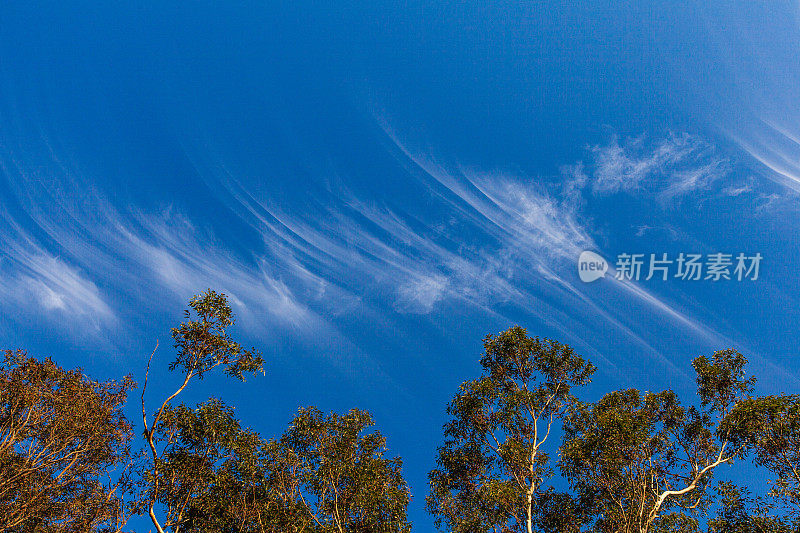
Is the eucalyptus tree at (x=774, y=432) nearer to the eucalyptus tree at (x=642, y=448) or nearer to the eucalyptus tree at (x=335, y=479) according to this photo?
the eucalyptus tree at (x=642, y=448)

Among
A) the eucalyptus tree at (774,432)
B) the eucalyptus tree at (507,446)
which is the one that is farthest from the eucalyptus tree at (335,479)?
the eucalyptus tree at (774,432)

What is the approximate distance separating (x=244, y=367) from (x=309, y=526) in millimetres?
8029

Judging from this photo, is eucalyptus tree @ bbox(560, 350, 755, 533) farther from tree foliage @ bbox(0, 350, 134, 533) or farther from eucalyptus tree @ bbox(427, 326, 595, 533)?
tree foliage @ bbox(0, 350, 134, 533)

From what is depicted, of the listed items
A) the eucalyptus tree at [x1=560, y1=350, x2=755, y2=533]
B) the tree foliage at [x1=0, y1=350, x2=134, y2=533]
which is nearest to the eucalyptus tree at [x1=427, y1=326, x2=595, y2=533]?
the eucalyptus tree at [x1=560, y1=350, x2=755, y2=533]

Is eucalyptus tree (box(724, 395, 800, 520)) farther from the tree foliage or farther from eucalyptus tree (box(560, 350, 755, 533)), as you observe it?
the tree foliage

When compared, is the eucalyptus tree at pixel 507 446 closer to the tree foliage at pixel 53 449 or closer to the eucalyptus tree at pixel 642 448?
the eucalyptus tree at pixel 642 448

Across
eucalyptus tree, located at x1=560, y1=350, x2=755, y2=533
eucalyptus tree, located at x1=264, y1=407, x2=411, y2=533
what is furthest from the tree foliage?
eucalyptus tree, located at x1=560, y1=350, x2=755, y2=533

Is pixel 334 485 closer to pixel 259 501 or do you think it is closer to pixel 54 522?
pixel 259 501

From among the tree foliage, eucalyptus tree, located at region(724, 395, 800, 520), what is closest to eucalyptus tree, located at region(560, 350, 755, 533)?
eucalyptus tree, located at region(724, 395, 800, 520)

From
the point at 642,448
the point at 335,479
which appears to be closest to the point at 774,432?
the point at 642,448

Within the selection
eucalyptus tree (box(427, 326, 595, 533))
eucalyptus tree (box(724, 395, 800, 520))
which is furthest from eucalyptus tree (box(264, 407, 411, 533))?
eucalyptus tree (box(724, 395, 800, 520))

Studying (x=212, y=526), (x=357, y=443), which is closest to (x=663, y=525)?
(x=357, y=443)

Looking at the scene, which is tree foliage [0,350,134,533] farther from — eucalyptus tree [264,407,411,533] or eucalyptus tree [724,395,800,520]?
eucalyptus tree [724,395,800,520]

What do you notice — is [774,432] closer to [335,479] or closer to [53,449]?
[335,479]
